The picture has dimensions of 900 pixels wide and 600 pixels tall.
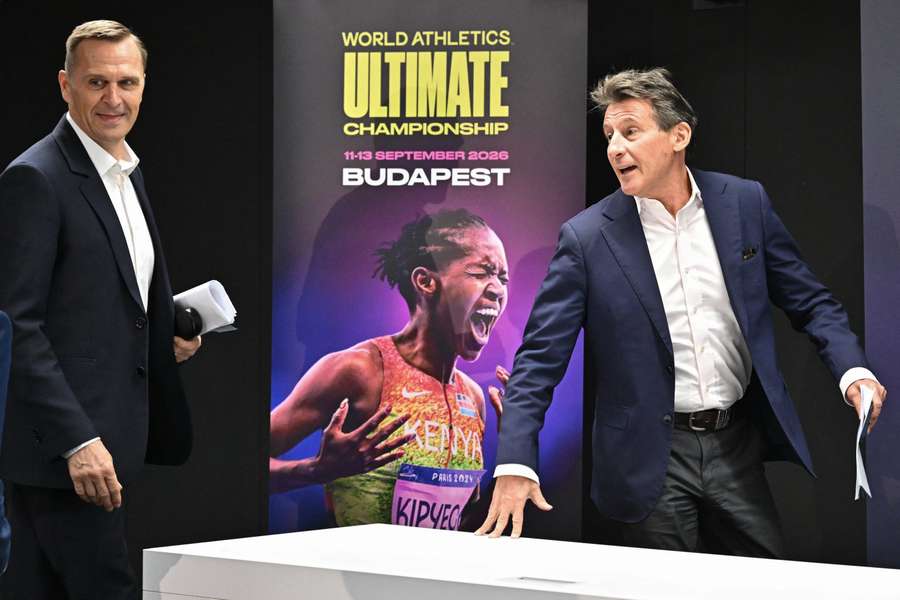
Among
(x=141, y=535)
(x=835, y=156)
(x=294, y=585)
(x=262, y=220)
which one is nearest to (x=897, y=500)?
(x=835, y=156)

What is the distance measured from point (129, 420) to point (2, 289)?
40 cm

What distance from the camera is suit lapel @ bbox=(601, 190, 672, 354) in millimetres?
3094

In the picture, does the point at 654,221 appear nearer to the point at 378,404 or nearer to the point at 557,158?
the point at 557,158

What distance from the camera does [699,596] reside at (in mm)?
1961

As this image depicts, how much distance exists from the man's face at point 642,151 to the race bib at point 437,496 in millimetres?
1544

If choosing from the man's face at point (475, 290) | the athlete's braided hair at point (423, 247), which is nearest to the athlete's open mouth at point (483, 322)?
the man's face at point (475, 290)

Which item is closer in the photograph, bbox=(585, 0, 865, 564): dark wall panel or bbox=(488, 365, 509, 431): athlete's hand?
bbox=(585, 0, 865, 564): dark wall panel

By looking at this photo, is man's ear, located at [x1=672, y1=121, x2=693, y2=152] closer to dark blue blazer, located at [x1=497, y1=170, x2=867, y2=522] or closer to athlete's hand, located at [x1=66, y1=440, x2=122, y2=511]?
dark blue blazer, located at [x1=497, y1=170, x2=867, y2=522]

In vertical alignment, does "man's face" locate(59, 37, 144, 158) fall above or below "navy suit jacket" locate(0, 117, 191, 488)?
above

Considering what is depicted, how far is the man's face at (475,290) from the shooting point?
171 inches

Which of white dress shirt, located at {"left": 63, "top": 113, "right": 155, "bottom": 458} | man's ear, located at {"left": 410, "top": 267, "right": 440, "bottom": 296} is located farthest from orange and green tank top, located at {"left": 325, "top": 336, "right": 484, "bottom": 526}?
white dress shirt, located at {"left": 63, "top": 113, "right": 155, "bottom": 458}

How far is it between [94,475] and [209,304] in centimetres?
57

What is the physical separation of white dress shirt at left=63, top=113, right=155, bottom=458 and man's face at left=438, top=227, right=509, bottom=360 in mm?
1752

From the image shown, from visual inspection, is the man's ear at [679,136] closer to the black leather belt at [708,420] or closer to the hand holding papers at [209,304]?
the black leather belt at [708,420]
